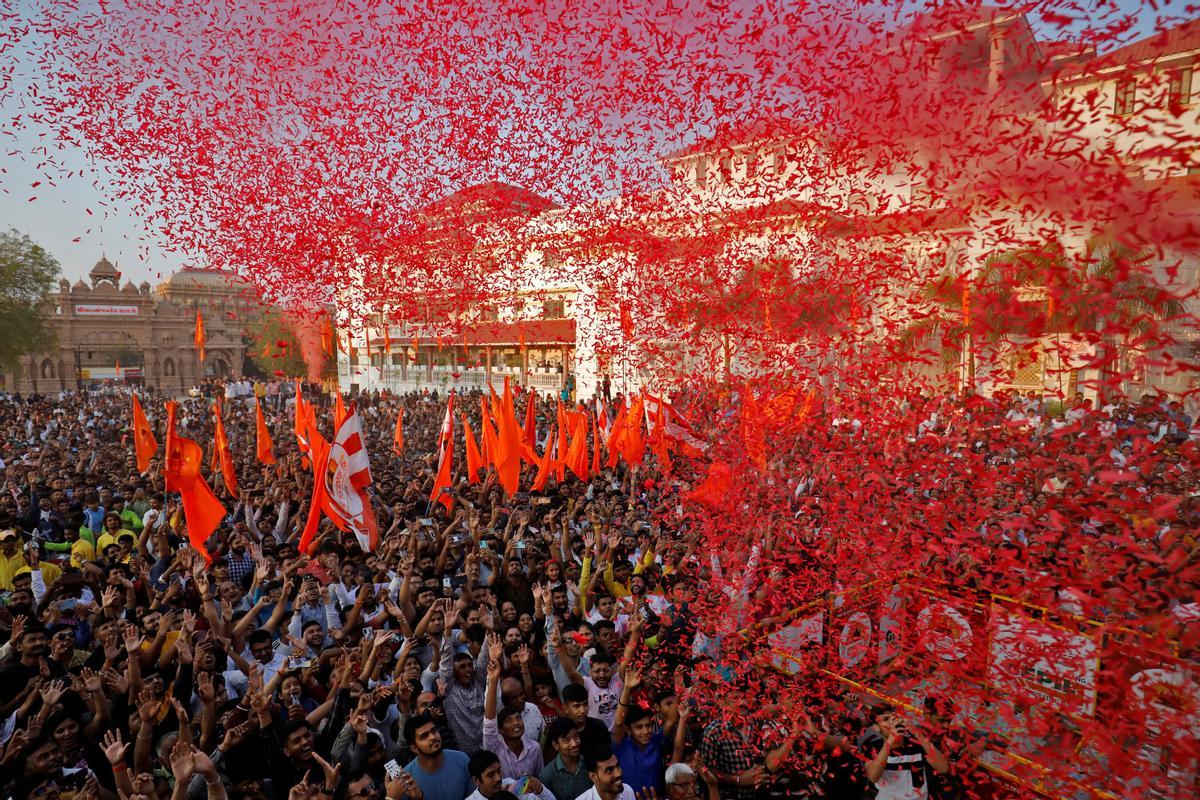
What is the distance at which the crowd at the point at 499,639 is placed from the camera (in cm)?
377

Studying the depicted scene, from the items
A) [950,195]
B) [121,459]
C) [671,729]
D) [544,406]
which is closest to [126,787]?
[671,729]

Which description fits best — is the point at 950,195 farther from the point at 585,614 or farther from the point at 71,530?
the point at 71,530

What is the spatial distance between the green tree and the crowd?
2703 cm

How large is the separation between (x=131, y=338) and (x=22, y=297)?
31814 millimetres

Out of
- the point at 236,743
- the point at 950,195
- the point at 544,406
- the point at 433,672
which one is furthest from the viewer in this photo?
the point at 544,406

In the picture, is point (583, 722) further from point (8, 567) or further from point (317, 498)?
point (8, 567)

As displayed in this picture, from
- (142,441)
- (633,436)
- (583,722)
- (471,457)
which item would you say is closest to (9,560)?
(142,441)

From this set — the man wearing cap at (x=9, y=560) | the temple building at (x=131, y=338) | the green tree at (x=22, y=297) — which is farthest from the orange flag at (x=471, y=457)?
the temple building at (x=131, y=338)

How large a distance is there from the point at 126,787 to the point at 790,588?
5223 mm

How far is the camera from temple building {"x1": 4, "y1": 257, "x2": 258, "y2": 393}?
55.8 meters

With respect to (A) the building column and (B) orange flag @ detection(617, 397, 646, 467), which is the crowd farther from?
(B) orange flag @ detection(617, 397, 646, 467)

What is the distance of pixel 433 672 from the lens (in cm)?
475

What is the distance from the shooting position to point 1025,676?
16.0ft

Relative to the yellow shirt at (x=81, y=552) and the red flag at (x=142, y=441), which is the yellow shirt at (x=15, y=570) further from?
the red flag at (x=142, y=441)
